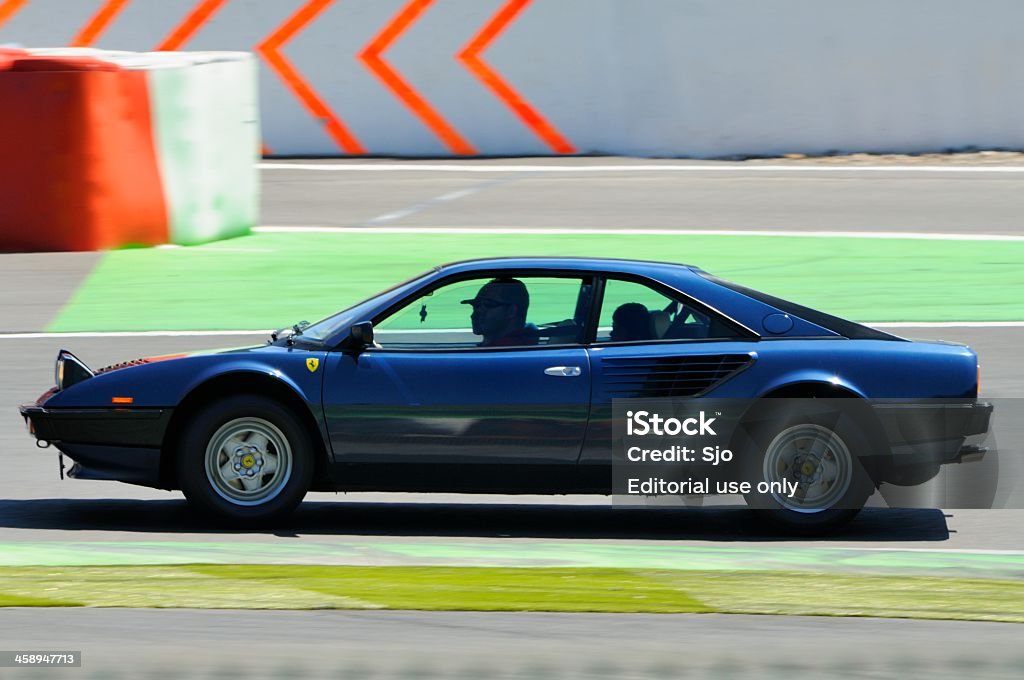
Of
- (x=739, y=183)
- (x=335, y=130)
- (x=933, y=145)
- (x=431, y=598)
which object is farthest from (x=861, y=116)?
(x=431, y=598)

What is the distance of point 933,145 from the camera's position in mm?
23078

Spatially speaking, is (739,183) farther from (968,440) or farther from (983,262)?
(968,440)

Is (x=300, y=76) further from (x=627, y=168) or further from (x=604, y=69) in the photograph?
(x=627, y=168)

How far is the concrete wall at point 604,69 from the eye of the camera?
74.7 ft

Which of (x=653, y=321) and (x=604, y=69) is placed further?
(x=604, y=69)

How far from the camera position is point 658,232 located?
58.7 ft

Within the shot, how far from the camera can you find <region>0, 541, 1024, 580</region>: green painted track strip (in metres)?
6.82

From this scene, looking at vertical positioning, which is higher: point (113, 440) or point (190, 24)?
point (190, 24)

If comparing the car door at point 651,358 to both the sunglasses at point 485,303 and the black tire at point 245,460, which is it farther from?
the black tire at point 245,460

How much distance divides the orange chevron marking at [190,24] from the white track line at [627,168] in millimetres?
2438

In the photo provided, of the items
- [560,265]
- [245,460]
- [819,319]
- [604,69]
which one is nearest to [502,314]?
[560,265]

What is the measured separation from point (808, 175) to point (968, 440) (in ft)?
48.0

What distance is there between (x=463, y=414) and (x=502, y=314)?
51cm

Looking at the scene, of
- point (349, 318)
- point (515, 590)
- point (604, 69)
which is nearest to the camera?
point (515, 590)
